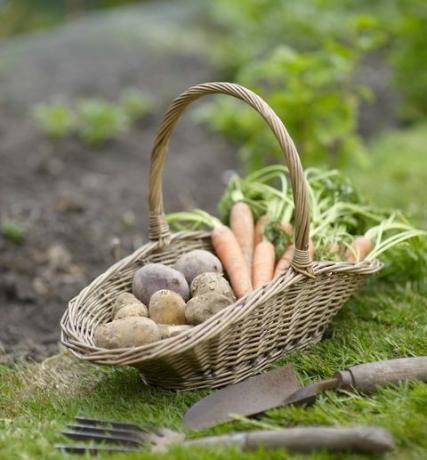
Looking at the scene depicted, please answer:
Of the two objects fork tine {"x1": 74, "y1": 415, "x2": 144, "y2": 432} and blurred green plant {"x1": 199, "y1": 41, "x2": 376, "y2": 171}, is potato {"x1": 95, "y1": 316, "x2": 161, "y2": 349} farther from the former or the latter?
blurred green plant {"x1": 199, "y1": 41, "x2": 376, "y2": 171}

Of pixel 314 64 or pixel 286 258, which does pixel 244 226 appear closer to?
pixel 286 258

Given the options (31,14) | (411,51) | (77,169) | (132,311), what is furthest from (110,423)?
(31,14)

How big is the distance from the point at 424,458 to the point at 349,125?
2.86 metres

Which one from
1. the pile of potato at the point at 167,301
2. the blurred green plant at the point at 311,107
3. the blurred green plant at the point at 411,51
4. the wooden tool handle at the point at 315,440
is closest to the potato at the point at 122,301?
the pile of potato at the point at 167,301

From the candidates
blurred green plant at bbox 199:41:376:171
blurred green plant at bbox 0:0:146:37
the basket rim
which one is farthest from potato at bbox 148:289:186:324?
blurred green plant at bbox 0:0:146:37

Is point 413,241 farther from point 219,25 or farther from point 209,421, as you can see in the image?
point 219,25

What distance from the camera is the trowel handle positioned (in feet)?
7.41

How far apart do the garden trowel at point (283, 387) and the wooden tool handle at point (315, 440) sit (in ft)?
0.62

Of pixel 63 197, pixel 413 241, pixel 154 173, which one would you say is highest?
pixel 154 173

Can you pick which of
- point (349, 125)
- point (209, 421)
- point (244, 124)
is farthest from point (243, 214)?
point (244, 124)

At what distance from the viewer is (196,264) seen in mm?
2686

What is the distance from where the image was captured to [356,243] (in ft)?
9.40

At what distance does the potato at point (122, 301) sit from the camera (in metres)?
2.48

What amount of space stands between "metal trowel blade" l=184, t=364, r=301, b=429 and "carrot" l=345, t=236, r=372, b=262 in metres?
0.65
